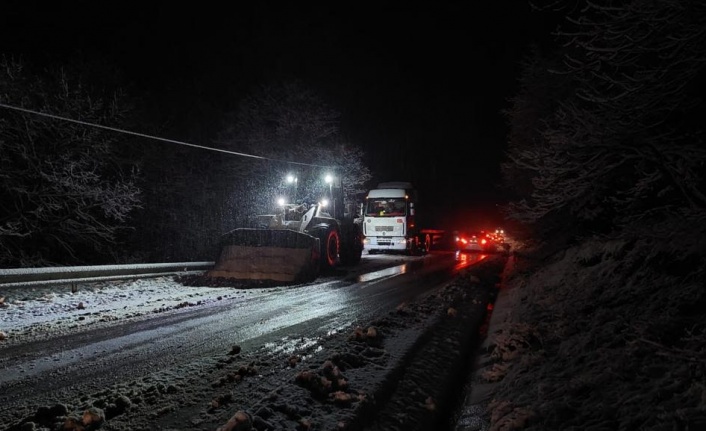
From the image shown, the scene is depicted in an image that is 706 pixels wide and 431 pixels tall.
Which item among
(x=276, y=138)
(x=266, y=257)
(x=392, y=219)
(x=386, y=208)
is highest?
(x=276, y=138)

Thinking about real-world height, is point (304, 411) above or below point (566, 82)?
below

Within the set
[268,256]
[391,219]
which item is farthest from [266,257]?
[391,219]

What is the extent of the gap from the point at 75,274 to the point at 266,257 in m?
4.78

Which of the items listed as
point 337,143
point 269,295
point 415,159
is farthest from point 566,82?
point 415,159

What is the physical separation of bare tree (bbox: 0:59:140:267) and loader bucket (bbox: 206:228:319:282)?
24.9 feet

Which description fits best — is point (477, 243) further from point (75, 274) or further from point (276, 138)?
point (75, 274)

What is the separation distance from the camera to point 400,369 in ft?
16.9

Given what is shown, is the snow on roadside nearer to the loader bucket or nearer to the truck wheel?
the loader bucket

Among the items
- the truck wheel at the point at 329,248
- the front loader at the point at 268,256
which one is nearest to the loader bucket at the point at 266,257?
the front loader at the point at 268,256

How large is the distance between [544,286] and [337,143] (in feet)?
82.7

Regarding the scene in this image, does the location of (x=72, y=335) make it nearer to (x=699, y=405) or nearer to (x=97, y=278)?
(x=97, y=278)

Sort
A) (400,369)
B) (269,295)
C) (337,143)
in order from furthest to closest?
(337,143) → (269,295) → (400,369)

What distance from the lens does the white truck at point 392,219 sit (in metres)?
25.3

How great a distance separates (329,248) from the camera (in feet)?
52.3
